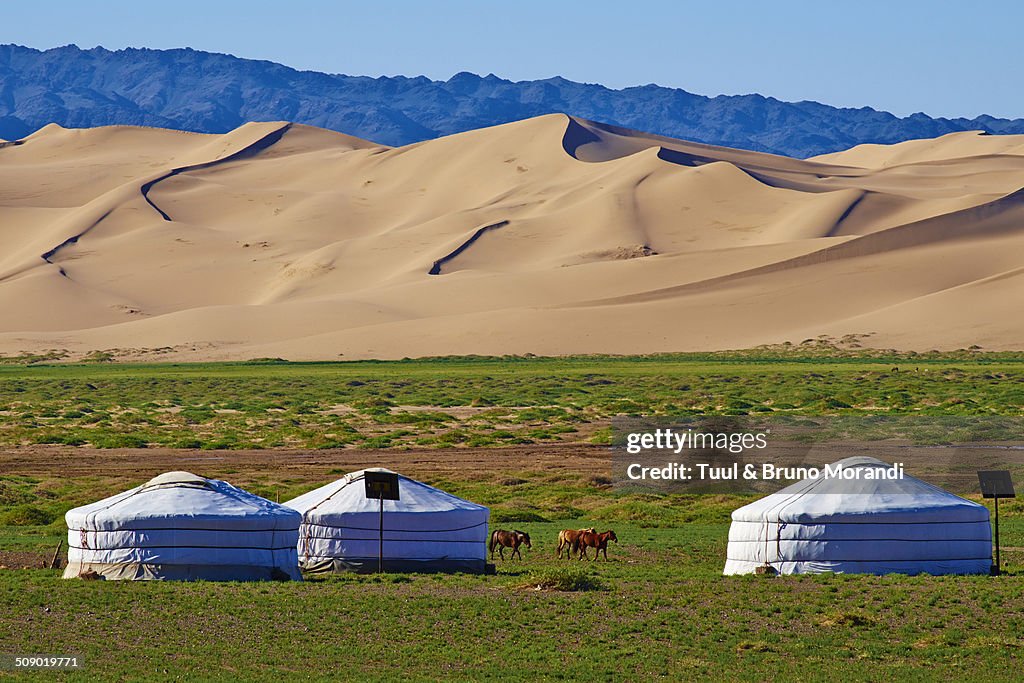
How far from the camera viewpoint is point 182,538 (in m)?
21.5

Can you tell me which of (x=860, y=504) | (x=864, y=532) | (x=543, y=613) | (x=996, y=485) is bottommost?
(x=543, y=613)

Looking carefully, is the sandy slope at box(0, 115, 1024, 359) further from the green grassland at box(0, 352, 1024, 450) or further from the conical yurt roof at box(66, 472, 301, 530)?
the conical yurt roof at box(66, 472, 301, 530)

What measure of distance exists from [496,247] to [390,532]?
4042 inches

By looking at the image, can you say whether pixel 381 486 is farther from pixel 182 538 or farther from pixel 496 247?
pixel 496 247

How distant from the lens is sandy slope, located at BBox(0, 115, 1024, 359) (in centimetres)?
9669

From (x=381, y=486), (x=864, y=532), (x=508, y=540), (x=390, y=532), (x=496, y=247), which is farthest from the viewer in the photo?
(x=496, y=247)

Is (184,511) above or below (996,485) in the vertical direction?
below

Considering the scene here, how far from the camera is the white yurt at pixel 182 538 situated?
21359 mm

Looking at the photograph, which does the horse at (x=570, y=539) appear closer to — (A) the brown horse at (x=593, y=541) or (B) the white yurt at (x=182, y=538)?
(A) the brown horse at (x=593, y=541)

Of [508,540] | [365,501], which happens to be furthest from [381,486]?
[508,540]

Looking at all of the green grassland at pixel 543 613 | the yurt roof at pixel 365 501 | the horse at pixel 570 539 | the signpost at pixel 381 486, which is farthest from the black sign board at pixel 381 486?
the horse at pixel 570 539

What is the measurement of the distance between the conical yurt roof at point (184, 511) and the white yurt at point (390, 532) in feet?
4.09

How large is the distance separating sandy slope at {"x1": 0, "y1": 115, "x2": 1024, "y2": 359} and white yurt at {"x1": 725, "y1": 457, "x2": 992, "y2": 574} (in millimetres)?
66610

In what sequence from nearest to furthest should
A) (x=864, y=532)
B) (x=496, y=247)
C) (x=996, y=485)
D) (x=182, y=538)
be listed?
(x=182, y=538)
(x=996, y=485)
(x=864, y=532)
(x=496, y=247)
